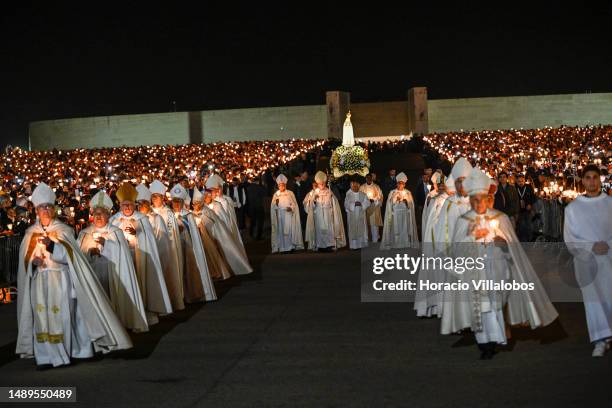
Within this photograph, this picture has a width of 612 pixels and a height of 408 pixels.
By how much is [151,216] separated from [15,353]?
11.9 feet

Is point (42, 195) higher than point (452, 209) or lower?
higher

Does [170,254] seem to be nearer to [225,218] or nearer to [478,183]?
[225,218]

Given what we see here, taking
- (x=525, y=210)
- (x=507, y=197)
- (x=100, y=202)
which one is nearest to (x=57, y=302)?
(x=100, y=202)

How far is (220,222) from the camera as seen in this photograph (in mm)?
17656

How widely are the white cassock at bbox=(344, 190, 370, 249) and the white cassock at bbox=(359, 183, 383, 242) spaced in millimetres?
321

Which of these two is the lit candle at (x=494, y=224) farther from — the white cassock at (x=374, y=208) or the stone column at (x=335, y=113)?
the stone column at (x=335, y=113)

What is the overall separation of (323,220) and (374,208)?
1.94 meters

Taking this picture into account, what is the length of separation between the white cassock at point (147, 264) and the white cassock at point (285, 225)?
968 centimetres

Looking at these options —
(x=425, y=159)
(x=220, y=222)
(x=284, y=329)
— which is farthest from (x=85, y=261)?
(x=425, y=159)

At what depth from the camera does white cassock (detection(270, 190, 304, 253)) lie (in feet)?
74.8

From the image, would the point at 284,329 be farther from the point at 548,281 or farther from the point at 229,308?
the point at 548,281

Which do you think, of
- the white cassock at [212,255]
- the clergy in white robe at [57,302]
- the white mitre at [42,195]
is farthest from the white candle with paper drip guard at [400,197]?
the white mitre at [42,195]

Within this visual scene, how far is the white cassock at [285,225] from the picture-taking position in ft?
74.8

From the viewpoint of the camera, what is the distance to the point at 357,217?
923 inches
